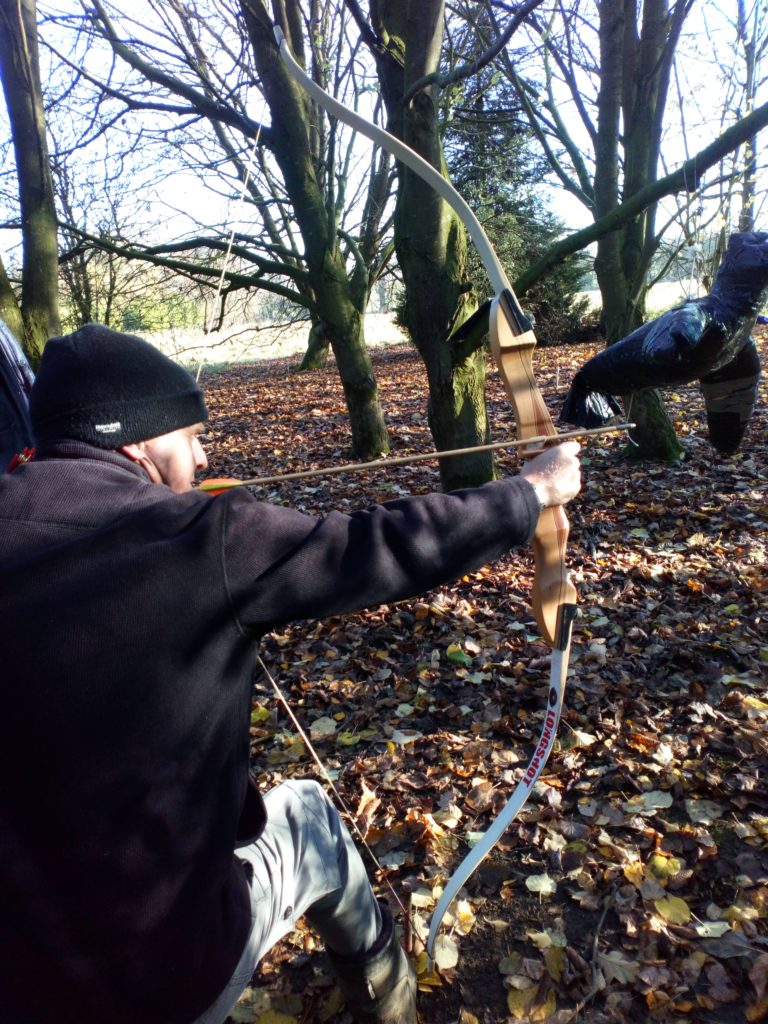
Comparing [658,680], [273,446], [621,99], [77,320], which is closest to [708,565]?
[658,680]

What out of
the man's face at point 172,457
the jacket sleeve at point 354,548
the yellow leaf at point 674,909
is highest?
the man's face at point 172,457

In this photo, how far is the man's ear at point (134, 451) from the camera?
1303mm

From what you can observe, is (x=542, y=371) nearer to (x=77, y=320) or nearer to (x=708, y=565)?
(x=708, y=565)

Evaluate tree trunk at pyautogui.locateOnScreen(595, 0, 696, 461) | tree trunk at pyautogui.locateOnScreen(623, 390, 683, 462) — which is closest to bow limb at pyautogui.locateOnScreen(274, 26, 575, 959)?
tree trunk at pyautogui.locateOnScreen(595, 0, 696, 461)

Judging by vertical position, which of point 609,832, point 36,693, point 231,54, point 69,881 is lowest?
point 609,832

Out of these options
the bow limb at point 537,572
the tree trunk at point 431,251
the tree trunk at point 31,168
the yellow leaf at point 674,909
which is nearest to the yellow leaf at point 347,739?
the bow limb at point 537,572

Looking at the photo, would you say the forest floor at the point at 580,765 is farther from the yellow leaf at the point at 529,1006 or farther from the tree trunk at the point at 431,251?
the tree trunk at the point at 431,251

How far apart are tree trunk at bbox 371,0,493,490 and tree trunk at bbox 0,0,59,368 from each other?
263 centimetres

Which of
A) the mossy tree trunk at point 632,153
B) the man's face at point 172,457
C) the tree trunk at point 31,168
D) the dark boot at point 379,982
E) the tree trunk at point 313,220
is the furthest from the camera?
the tree trunk at point 313,220

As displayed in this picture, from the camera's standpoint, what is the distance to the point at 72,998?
1.07m

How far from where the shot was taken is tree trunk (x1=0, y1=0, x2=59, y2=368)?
4.80 meters

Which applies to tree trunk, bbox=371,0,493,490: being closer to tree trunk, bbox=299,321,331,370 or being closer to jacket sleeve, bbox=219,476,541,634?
jacket sleeve, bbox=219,476,541,634

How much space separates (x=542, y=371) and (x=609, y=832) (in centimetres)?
885

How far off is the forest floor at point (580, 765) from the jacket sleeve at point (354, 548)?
4.83 ft
